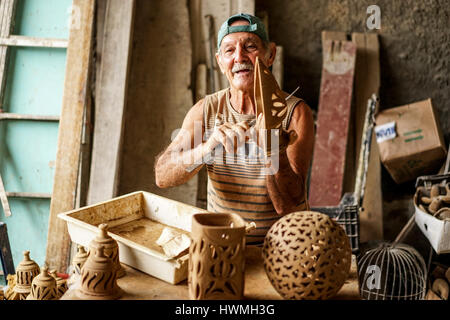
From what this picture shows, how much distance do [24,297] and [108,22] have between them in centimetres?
209

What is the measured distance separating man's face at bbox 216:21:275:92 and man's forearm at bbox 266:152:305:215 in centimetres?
43

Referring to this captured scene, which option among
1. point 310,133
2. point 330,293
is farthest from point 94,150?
point 330,293

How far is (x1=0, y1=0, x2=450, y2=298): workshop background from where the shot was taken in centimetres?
305

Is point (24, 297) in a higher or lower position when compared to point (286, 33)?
lower

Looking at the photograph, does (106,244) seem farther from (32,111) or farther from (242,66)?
(32,111)

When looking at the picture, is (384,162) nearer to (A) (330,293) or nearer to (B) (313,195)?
(B) (313,195)

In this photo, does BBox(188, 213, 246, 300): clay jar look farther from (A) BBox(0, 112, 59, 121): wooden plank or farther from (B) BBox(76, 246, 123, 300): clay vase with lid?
(A) BBox(0, 112, 59, 121): wooden plank

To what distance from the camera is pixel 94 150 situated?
3176 millimetres

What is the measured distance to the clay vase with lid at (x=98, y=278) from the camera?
4.33ft

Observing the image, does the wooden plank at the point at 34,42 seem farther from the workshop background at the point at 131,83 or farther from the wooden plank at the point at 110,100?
the wooden plank at the point at 110,100

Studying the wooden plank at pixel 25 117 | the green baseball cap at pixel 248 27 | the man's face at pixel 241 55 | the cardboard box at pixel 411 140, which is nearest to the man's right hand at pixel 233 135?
the man's face at pixel 241 55

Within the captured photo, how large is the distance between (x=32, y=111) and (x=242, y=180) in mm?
1789

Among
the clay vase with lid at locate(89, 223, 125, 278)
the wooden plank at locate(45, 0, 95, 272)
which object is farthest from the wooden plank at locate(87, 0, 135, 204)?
the clay vase with lid at locate(89, 223, 125, 278)

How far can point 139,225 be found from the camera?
1.83 m
